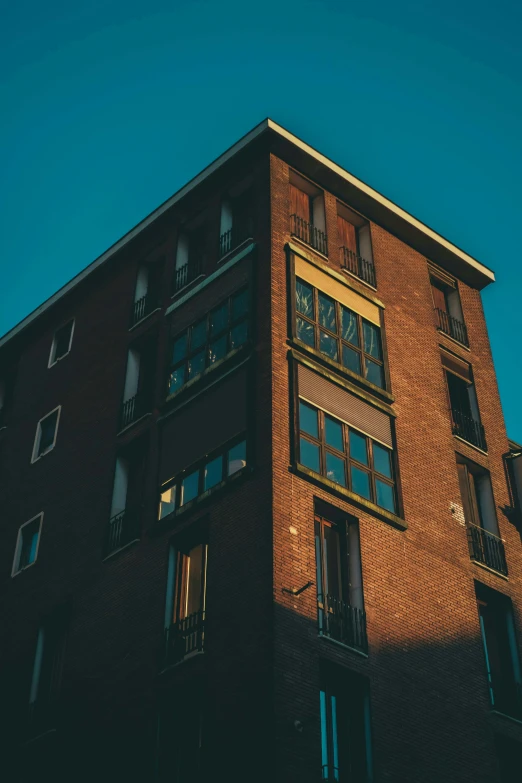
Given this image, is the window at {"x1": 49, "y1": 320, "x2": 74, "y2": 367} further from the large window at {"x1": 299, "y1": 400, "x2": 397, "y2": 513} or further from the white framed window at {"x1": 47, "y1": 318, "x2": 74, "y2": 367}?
the large window at {"x1": 299, "y1": 400, "x2": 397, "y2": 513}

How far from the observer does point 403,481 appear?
32375 millimetres

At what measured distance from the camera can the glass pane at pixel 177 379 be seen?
113 feet

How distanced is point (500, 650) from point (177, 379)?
12297 millimetres

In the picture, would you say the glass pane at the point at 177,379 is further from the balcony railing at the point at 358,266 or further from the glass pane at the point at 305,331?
the balcony railing at the point at 358,266

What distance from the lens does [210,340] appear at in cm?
3425

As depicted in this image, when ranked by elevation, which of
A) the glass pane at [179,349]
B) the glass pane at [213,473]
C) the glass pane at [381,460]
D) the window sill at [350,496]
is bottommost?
the window sill at [350,496]

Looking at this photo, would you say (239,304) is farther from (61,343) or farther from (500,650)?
(500,650)

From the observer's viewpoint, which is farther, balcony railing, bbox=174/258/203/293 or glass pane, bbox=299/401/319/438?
balcony railing, bbox=174/258/203/293

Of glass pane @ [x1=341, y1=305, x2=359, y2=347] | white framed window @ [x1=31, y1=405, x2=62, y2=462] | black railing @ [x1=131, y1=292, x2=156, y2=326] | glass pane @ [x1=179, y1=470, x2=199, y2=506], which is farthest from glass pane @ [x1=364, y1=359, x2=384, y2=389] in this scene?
white framed window @ [x1=31, y1=405, x2=62, y2=462]

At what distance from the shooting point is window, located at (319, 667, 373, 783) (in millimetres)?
A: 25719

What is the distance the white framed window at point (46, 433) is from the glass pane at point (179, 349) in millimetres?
6298

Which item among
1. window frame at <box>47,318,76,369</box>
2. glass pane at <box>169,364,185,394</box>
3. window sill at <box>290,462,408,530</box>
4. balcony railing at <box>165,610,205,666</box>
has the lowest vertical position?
balcony railing at <box>165,610,205,666</box>

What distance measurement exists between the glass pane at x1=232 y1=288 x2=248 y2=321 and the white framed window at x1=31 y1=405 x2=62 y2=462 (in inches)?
353

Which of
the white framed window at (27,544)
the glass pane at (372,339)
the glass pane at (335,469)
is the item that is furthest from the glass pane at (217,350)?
the white framed window at (27,544)
